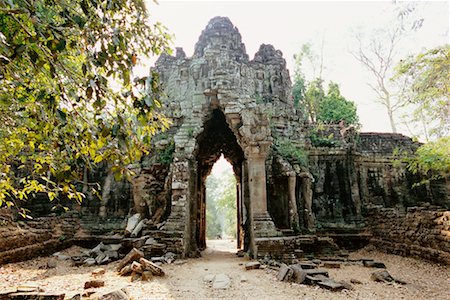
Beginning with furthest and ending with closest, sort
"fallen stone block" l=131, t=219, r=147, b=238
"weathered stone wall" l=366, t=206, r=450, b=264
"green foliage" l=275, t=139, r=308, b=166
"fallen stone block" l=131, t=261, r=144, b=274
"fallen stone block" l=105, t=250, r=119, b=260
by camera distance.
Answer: "green foliage" l=275, t=139, r=308, b=166 < "fallen stone block" l=131, t=219, r=147, b=238 < "fallen stone block" l=105, t=250, r=119, b=260 < "weathered stone wall" l=366, t=206, r=450, b=264 < "fallen stone block" l=131, t=261, r=144, b=274

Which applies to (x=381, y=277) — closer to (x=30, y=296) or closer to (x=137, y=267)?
(x=137, y=267)

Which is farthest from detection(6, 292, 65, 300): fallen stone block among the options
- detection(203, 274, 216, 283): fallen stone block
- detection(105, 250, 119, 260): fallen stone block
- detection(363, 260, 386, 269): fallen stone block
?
detection(363, 260, 386, 269): fallen stone block

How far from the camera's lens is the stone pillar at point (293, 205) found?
9.95 m

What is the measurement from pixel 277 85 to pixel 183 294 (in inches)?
401

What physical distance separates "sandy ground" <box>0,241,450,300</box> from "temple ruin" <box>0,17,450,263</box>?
3.77 ft

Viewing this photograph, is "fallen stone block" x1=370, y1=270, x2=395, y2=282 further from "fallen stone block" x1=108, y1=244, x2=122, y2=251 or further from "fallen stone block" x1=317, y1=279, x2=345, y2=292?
"fallen stone block" x1=108, y1=244, x2=122, y2=251

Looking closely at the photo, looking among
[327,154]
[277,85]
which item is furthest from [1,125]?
[327,154]

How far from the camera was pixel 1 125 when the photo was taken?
10.9ft

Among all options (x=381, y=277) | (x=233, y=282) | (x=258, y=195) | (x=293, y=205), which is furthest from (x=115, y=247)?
(x=381, y=277)

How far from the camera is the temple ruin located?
934cm

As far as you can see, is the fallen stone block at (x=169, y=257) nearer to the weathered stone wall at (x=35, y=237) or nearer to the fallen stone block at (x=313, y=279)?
the weathered stone wall at (x=35, y=237)

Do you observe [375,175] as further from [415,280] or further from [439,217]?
[415,280]

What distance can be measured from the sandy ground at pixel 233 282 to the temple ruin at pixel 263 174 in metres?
1.15

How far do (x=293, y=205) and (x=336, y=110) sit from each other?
452 inches
